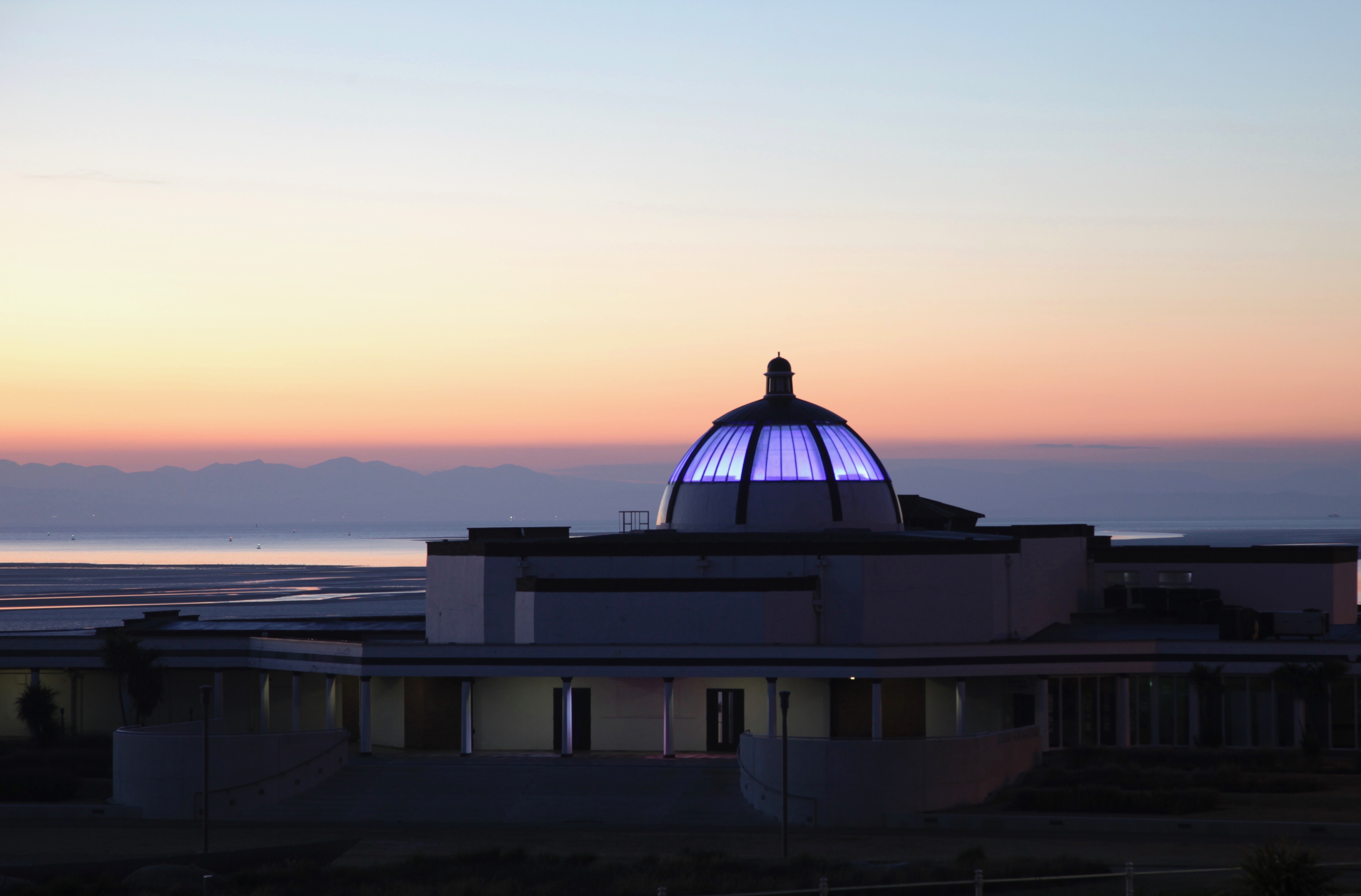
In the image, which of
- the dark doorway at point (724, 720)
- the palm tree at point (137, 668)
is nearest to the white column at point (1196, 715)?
the dark doorway at point (724, 720)

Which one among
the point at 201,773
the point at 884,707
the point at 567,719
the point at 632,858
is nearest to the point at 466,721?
→ the point at 567,719

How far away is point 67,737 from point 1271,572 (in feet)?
162

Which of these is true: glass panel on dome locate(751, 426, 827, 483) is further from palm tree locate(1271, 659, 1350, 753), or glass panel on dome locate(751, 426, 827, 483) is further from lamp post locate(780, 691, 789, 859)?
palm tree locate(1271, 659, 1350, 753)

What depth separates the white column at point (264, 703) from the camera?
201ft

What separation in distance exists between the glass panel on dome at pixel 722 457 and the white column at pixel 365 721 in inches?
625

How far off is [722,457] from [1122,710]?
18038 millimetres

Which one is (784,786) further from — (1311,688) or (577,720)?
(1311,688)

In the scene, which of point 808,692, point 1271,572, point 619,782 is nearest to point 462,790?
point 619,782

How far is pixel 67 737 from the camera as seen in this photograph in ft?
210

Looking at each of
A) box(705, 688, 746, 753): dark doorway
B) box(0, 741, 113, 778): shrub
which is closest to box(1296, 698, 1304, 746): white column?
box(705, 688, 746, 753): dark doorway

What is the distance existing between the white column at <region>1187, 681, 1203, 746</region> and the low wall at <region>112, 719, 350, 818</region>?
3080cm

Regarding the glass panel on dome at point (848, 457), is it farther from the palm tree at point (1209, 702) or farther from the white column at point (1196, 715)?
the white column at point (1196, 715)

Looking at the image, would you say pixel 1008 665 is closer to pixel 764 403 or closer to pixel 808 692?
pixel 808 692

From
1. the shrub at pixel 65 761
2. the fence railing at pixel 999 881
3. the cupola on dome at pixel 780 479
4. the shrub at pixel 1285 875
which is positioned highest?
the cupola on dome at pixel 780 479
